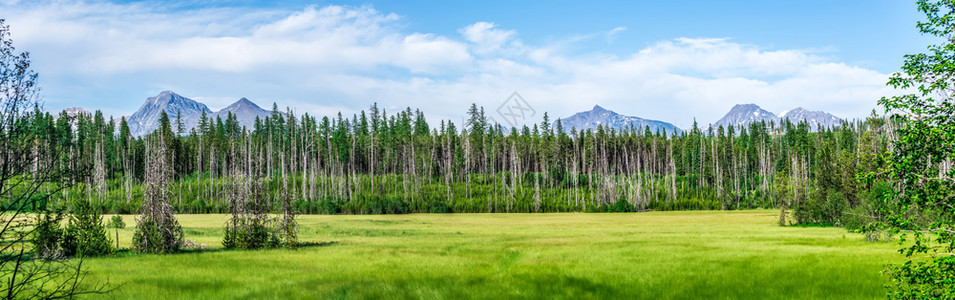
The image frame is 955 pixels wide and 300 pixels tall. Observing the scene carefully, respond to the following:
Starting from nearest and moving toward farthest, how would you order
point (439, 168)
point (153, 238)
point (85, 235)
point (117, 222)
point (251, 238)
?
point (85, 235)
point (153, 238)
point (251, 238)
point (117, 222)
point (439, 168)

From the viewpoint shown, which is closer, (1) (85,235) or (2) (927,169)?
(2) (927,169)

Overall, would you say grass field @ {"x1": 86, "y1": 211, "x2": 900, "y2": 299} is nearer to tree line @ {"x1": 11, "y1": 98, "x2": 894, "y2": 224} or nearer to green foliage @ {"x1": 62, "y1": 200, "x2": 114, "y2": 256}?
green foliage @ {"x1": 62, "y1": 200, "x2": 114, "y2": 256}

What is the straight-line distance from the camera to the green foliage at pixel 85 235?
105 ft

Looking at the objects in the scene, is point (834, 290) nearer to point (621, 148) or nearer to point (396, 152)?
point (396, 152)

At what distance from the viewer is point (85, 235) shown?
1278 inches

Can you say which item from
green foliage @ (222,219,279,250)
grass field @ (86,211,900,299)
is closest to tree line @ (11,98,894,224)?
green foliage @ (222,219,279,250)

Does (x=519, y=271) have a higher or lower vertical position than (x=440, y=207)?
higher

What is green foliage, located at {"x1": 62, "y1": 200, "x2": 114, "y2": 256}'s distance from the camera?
32.0 meters

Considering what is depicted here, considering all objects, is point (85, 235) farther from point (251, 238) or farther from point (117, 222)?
point (117, 222)

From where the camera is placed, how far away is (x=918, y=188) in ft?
34.6

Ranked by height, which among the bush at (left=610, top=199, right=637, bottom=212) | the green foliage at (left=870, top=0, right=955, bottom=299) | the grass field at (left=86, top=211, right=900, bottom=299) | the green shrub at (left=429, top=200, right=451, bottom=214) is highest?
the green foliage at (left=870, top=0, right=955, bottom=299)

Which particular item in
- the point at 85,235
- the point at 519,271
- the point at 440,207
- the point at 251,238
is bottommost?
the point at 440,207

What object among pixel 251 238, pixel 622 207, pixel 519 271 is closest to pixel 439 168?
pixel 622 207

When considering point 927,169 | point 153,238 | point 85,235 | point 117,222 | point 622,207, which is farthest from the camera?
point 622,207
